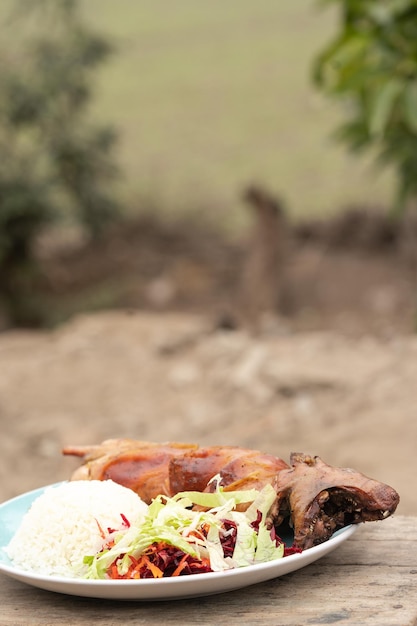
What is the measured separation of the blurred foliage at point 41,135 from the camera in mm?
9727

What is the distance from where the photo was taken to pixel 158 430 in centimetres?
531

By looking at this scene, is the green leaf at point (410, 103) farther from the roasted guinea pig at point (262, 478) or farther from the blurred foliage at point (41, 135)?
the blurred foliage at point (41, 135)

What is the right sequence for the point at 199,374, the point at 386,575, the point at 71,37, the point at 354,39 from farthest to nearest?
the point at 71,37
the point at 199,374
the point at 354,39
the point at 386,575

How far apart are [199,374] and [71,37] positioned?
5526 millimetres

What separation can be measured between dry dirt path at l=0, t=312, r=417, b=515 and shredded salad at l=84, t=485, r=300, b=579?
8.90 feet

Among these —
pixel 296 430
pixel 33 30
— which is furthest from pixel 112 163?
pixel 296 430

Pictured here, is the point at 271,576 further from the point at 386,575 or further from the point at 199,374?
the point at 199,374

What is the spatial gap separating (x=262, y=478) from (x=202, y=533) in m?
0.18

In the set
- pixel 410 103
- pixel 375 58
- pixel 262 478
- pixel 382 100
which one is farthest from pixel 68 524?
pixel 375 58

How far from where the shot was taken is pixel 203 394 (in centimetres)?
562

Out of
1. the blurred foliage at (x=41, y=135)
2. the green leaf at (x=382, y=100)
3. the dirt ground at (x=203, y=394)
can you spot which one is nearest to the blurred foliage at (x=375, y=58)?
the green leaf at (x=382, y=100)

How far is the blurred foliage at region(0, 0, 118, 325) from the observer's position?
973 cm

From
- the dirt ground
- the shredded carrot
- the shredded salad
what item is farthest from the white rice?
the dirt ground

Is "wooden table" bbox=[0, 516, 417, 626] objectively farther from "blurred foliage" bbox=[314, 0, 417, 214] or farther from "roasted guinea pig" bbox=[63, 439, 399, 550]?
"blurred foliage" bbox=[314, 0, 417, 214]
